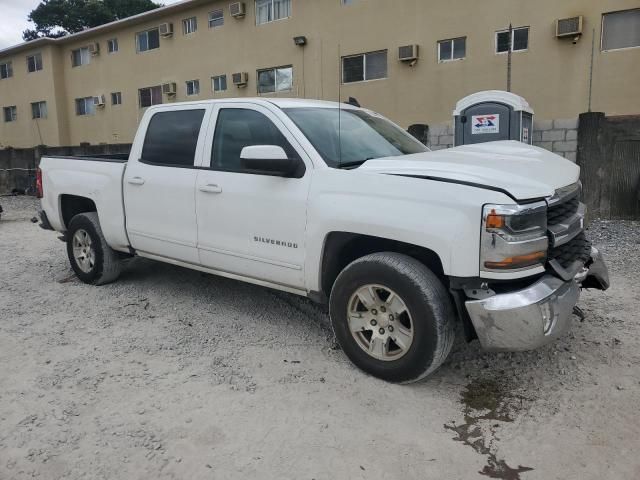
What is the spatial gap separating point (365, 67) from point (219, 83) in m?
A: 6.54

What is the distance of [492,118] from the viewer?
30.9ft

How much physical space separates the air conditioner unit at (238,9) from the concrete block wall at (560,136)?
12.6 meters

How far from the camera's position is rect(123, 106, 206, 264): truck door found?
175 inches

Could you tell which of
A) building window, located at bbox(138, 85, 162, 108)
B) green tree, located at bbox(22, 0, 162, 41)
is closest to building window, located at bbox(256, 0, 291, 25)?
building window, located at bbox(138, 85, 162, 108)

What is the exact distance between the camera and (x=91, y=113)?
25.6 metres

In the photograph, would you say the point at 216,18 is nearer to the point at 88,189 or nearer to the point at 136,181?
the point at 88,189

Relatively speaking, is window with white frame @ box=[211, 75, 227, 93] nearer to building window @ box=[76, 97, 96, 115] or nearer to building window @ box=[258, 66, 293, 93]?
building window @ box=[258, 66, 293, 93]

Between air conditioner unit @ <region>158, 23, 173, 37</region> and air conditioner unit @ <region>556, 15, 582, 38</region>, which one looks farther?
air conditioner unit @ <region>158, 23, 173, 37</region>

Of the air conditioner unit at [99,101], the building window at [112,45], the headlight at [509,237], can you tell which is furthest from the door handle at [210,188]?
the air conditioner unit at [99,101]

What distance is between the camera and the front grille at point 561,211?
3195 mm

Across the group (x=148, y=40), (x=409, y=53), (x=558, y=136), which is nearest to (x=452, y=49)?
(x=409, y=53)

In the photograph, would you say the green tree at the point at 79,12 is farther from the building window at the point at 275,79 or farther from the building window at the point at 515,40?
the building window at the point at 515,40

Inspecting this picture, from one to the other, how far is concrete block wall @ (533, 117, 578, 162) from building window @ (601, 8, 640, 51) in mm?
4547

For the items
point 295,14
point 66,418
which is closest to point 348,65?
point 295,14
